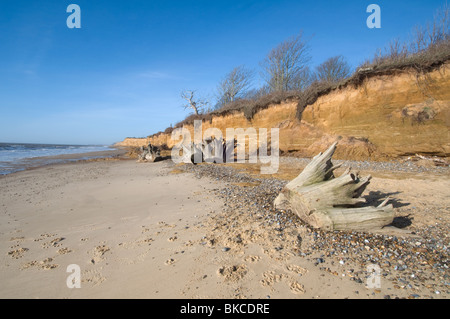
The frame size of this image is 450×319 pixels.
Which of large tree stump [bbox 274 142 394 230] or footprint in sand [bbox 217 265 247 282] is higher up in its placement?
large tree stump [bbox 274 142 394 230]

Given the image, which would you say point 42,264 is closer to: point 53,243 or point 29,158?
point 53,243

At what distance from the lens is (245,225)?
320cm

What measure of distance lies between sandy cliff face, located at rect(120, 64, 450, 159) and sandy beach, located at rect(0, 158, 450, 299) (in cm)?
550

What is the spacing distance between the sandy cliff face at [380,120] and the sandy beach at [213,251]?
18.0ft

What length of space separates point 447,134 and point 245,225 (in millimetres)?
10199

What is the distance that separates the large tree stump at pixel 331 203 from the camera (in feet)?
9.39

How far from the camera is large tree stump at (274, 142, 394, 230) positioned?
2863 millimetres

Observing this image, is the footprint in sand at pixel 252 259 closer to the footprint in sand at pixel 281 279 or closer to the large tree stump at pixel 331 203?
the footprint in sand at pixel 281 279

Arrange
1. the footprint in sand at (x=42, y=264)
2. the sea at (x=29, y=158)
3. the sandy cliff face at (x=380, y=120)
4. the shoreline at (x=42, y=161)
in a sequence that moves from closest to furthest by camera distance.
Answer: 1. the footprint in sand at (x=42, y=264)
2. the sandy cliff face at (x=380, y=120)
3. the shoreline at (x=42, y=161)
4. the sea at (x=29, y=158)

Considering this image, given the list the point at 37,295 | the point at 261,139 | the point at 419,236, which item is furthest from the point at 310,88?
the point at 37,295

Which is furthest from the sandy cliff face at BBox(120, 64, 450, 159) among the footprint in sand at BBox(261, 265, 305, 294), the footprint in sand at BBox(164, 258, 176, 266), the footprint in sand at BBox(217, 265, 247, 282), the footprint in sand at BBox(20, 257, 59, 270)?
the footprint in sand at BBox(20, 257, 59, 270)

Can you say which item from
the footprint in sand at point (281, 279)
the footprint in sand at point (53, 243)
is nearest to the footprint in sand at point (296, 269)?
the footprint in sand at point (281, 279)

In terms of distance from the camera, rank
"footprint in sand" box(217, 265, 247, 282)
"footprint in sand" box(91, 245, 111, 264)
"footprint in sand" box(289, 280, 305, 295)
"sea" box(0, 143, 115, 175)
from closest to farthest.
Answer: "footprint in sand" box(289, 280, 305, 295)
"footprint in sand" box(217, 265, 247, 282)
"footprint in sand" box(91, 245, 111, 264)
"sea" box(0, 143, 115, 175)

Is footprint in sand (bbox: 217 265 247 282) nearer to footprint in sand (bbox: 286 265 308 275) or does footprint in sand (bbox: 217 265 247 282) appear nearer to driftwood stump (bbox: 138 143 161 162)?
footprint in sand (bbox: 286 265 308 275)
